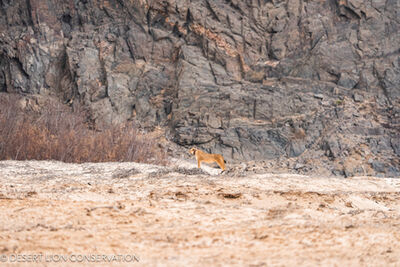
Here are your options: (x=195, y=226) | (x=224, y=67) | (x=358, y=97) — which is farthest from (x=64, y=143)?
(x=358, y=97)

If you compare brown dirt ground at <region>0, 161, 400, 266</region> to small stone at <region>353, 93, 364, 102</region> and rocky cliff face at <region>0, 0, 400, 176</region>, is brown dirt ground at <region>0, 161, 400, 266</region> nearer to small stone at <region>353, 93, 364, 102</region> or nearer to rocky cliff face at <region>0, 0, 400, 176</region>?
rocky cliff face at <region>0, 0, 400, 176</region>

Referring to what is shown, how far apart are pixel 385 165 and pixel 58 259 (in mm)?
14567

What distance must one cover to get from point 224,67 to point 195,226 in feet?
52.6

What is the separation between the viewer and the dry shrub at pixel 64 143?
9.17 m

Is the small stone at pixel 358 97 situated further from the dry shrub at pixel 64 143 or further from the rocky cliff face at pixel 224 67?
the dry shrub at pixel 64 143

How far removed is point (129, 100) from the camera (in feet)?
58.2

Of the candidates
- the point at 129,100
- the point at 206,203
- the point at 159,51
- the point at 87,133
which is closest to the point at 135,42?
the point at 159,51

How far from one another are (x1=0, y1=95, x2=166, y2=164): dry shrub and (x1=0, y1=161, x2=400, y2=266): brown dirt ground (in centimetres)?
533

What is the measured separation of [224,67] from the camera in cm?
1811

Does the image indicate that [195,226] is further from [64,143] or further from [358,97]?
[358,97]

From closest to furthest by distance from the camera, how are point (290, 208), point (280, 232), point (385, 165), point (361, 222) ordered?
point (280, 232) → point (361, 222) → point (290, 208) → point (385, 165)

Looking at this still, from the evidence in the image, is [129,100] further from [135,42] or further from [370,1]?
[370,1]

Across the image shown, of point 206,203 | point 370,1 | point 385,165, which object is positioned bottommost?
point 385,165

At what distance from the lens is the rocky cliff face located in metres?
16.1
